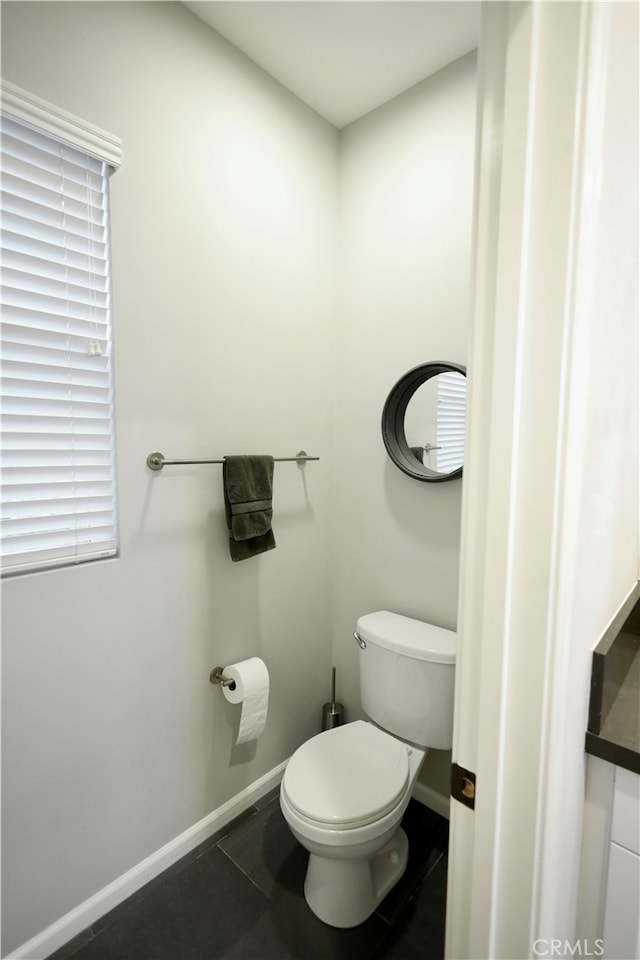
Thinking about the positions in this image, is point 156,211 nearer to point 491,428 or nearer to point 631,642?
point 491,428

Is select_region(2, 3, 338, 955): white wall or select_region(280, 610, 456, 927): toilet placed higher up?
select_region(2, 3, 338, 955): white wall

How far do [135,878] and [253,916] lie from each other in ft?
1.26

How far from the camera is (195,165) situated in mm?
1381

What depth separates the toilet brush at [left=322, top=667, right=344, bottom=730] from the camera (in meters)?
1.90

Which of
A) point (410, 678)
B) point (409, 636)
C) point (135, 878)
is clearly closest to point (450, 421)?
point (409, 636)

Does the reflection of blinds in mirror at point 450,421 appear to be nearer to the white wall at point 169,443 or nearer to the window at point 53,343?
the white wall at point 169,443

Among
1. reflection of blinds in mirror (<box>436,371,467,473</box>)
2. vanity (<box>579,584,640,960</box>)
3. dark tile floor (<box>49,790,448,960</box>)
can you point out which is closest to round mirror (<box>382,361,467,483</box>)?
reflection of blinds in mirror (<box>436,371,467,473</box>)

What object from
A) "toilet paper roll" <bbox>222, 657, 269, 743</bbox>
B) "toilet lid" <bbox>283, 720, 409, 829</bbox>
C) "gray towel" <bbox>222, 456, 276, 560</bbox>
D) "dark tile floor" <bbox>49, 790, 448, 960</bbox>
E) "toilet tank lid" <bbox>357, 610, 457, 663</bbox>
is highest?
"gray towel" <bbox>222, 456, 276, 560</bbox>

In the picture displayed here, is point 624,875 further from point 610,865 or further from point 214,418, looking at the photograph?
point 214,418

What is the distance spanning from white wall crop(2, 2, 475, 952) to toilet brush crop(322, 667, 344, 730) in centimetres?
5

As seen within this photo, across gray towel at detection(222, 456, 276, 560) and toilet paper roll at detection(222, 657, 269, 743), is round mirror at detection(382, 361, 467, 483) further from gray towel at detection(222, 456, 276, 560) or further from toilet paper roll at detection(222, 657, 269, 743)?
toilet paper roll at detection(222, 657, 269, 743)

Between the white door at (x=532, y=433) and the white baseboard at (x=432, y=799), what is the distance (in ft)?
3.69

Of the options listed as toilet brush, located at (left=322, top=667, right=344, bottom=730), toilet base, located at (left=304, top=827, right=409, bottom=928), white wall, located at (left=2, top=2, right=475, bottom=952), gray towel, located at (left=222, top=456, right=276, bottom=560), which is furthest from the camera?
toilet brush, located at (left=322, top=667, right=344, bottom=730)

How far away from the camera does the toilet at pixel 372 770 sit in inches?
48.2
